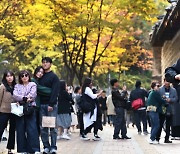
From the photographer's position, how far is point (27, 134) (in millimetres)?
11430

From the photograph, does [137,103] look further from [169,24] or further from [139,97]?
[169,24]

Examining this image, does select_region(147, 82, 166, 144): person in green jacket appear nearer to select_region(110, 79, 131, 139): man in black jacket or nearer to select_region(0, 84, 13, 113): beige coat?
select_region(110, 79, 131, 139): man in black jacket

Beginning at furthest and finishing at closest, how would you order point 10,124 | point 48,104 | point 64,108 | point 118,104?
1. point 64,108
2. point 118,104
3. point 10,124
4. point 48,104

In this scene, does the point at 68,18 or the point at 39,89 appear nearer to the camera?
the point at 39,89

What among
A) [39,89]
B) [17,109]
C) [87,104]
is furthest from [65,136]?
[17,109]

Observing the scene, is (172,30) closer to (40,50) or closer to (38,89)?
(38,89)

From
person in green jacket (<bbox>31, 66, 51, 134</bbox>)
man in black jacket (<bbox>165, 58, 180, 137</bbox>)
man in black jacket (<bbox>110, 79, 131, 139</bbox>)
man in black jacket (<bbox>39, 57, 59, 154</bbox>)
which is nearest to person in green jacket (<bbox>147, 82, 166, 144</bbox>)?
man in black jacket (<bbox>110, 79, 131, 139</bbox>)

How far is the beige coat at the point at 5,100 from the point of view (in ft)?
39.8

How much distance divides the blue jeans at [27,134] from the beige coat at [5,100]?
0.75 metres

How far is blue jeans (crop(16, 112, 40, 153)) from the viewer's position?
11.4 m

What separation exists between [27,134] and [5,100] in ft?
3.91

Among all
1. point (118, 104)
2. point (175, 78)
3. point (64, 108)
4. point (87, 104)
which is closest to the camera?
point (175, 78)

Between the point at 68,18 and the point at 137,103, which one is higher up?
the point at 68,18

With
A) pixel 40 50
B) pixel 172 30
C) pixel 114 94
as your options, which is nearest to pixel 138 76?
pixel 40 50
